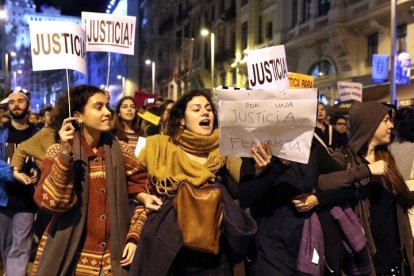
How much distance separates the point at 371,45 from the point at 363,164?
2000cm

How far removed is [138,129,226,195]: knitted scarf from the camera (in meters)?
2.96

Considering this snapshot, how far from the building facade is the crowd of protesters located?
15.5 metres

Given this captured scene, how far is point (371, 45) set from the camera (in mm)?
21984

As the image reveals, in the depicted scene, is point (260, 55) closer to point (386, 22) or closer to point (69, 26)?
point (69, 26)

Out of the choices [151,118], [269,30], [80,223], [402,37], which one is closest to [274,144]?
[80,223]

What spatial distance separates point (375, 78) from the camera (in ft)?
63.3

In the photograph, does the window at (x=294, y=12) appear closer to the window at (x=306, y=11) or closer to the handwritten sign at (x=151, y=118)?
the window at (x=306, y=11)

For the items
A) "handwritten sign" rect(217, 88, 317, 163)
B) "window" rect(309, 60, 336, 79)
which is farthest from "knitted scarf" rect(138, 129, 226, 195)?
"window" rect(309, 60, 336, 79)

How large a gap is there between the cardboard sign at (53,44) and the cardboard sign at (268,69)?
4.56 feet

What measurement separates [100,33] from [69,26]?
6.58 ft

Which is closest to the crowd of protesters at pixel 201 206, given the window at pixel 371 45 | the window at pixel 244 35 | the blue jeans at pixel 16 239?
the blue jeans at pixel 16 239

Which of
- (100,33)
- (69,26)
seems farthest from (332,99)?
(69,26)

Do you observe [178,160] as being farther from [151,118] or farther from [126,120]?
[151,118]

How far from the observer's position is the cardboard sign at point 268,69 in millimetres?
4129
